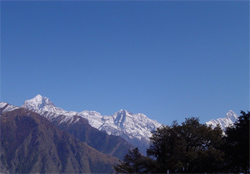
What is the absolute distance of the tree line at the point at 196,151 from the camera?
2239 inches

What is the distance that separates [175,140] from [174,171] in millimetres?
5801

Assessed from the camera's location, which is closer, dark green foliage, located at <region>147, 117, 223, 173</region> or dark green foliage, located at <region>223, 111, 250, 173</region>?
dark green foliage, located at <region>223, 111, 250, 173</region>

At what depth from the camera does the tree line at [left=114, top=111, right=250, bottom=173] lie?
187ft

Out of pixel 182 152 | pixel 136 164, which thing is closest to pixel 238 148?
pixel 182 152

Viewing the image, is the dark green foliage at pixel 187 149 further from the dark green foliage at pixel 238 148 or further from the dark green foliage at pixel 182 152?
the dark green foliage at pixel 238 148

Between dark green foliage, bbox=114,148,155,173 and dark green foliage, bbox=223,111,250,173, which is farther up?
dark green foliage, bbox=223,111,250,173

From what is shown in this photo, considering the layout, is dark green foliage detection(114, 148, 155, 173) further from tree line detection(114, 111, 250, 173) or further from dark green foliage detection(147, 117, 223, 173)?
dark green foliage detection(147, 117, 223, 173)

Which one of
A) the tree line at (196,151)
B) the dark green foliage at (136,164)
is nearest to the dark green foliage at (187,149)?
the tree line at (196,151)

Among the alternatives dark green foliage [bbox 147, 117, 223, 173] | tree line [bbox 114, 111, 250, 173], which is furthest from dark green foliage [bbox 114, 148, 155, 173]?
dark green foliage [bbox 147, 117, 223, 173]

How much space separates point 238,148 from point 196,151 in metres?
7.89

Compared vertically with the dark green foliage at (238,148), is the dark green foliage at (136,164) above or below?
below

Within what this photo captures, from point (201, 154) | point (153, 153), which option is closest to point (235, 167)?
point (201, 154)

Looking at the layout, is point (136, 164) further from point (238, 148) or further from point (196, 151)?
point (238, 148)

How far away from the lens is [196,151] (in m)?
60.3
